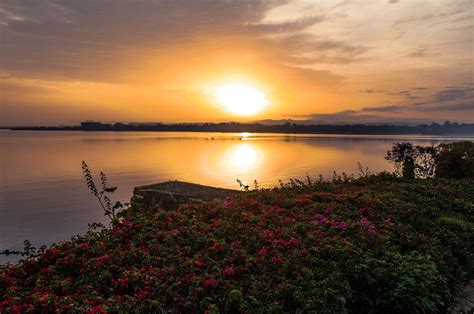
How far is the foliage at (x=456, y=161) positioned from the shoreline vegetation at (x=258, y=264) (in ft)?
42.3

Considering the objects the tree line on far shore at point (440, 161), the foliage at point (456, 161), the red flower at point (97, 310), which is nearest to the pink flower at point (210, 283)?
the red flower at point (97, 310)

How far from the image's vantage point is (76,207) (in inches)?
930

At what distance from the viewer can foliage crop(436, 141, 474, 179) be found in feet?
68.9

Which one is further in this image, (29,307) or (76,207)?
(76,207)

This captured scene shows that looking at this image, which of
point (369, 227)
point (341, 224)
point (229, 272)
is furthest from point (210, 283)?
point (369, 227)

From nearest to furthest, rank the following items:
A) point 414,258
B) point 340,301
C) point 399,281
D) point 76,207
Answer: point 340,301
point 399,281
point 414,258
point 76,207

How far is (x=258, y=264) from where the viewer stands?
21.9 ft

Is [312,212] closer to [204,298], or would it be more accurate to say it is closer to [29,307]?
[204,298]

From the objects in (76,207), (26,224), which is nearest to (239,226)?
(26,224)

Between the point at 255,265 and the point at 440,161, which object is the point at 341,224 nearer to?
the point at 255,265

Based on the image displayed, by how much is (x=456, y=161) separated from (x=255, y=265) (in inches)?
822

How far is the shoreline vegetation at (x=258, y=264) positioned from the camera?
553 centimetres

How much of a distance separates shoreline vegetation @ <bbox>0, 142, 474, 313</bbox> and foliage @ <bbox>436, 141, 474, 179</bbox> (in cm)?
1289

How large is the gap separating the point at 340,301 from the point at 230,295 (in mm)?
1929
